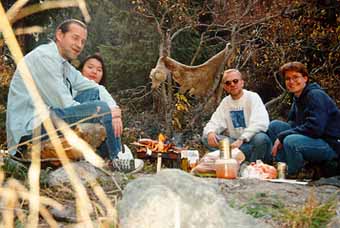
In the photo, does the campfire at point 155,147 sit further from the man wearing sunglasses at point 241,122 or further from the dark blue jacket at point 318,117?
the dark blue jacket at point 318,117

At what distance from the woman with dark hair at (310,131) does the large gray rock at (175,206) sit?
1.38 metres

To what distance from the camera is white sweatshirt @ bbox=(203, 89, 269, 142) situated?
4.15 m

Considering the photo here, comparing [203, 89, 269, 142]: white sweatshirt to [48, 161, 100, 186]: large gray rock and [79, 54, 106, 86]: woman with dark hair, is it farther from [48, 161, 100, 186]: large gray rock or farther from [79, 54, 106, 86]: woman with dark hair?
[48, 161, 100, 186]: large gray rock

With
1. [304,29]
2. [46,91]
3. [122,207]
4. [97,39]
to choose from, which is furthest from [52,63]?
[97,39]

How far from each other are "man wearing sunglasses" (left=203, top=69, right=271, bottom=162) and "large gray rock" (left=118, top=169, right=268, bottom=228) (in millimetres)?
1648

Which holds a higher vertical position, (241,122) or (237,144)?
(241,122)

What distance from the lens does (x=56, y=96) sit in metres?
3.41

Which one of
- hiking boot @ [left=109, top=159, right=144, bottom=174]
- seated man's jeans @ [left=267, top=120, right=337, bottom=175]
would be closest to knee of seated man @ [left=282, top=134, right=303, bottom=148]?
seated man's jeans @ [left=267, top=120, right=337, bottom=175]

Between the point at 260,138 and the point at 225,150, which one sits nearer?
the point at 225,150

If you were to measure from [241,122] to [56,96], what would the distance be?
4.97ft

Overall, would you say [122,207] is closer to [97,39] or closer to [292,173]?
[292,173]

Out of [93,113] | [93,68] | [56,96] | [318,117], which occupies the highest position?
[93,68]

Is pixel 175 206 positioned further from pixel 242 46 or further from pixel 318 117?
pixel 242 46

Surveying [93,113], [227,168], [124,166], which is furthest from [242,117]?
[93,113]
